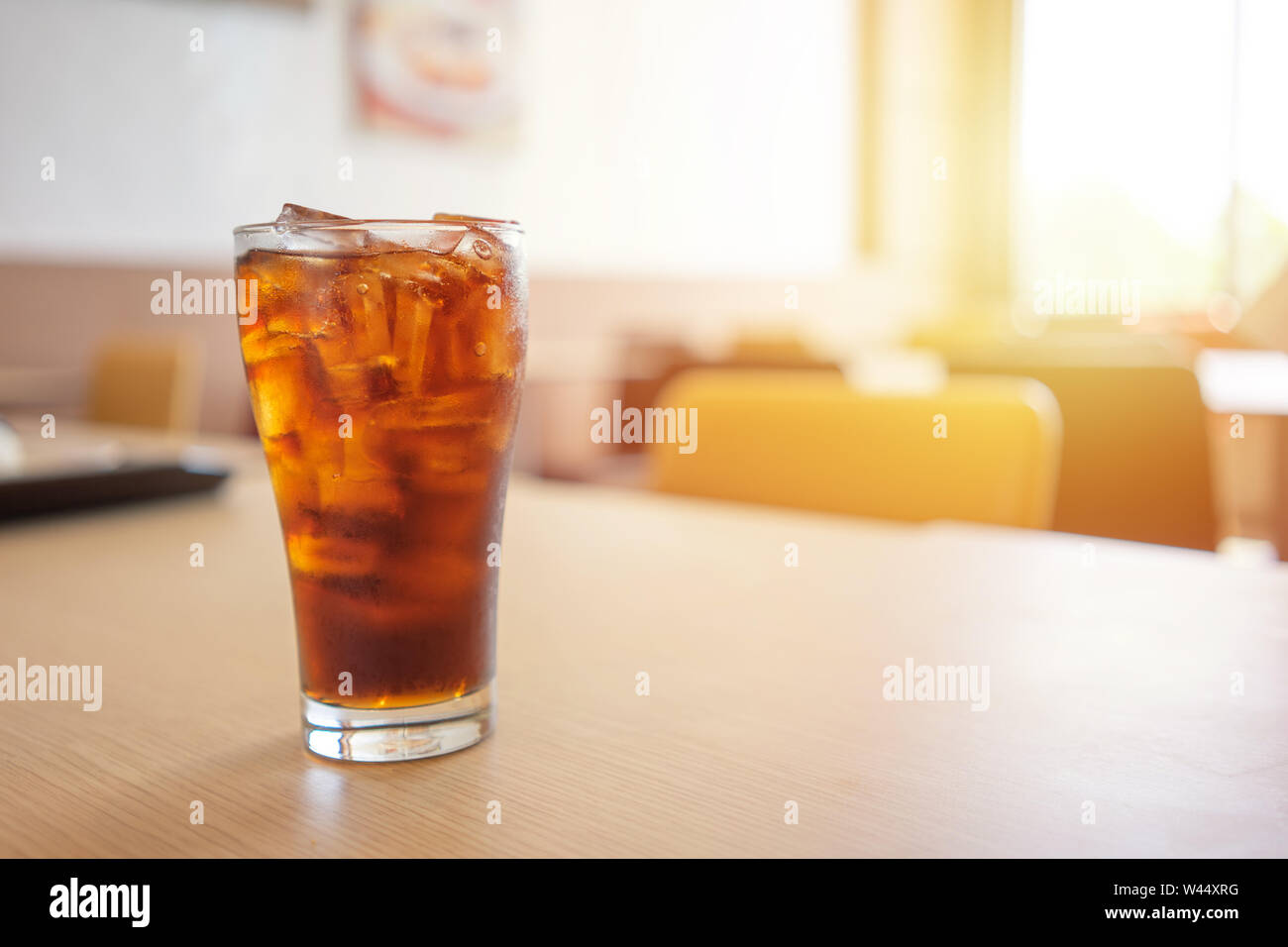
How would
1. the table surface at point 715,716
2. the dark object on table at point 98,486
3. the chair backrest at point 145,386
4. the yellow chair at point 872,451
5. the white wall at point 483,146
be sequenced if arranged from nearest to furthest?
the table surface at point 715,716, the dark object on table at point 98,486, the yellow chair at point 872,451, the chair backrest at point 145,386, the white wall at point 483,146

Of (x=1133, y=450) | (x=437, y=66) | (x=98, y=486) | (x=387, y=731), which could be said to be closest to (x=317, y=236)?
(x=387, y=731)

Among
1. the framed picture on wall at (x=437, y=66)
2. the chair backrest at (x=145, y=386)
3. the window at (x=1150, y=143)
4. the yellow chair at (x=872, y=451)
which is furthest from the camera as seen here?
the window at (x=1150, y=143)

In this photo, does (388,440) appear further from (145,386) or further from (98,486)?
(145,386)

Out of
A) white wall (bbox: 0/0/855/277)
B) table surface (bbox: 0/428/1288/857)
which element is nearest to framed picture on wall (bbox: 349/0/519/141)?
white wall (bbox: 0/0/855/277)

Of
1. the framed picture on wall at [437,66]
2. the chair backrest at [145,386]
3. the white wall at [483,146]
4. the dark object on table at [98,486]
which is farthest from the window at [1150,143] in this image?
the dark object on table at [98,486]

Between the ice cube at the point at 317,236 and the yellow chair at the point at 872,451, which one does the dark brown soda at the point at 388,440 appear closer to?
the ice cube at the point at 317,236

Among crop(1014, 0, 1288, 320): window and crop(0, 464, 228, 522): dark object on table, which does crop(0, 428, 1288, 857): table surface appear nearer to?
crop(0, 464, 228, 522): dark object on table

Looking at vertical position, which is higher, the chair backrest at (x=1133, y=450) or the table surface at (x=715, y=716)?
the table surface at (x=715, y=716)
